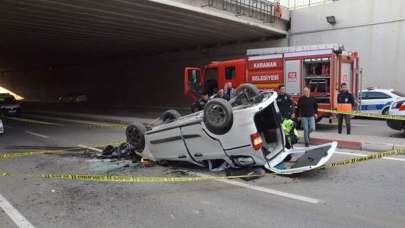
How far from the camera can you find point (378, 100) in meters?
18.1

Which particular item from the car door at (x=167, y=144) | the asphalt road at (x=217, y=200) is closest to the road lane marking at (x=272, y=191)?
the asphalt road at (x=217, y=200)

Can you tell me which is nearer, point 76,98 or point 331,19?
point 331,19

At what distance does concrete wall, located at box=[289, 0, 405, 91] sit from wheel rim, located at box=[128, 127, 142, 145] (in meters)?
16.9

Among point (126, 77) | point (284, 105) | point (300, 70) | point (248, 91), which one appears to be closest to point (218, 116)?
point (248, 91)

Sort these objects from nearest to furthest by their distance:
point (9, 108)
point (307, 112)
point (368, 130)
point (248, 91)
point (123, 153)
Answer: point (248, 91) → point (123, 153) → point (307, 112) → point (368, 130) → point (9, 108)

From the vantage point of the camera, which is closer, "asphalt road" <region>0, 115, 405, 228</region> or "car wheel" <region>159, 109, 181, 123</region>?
"asphalt road" <region>0, 115, 405, 228</region>

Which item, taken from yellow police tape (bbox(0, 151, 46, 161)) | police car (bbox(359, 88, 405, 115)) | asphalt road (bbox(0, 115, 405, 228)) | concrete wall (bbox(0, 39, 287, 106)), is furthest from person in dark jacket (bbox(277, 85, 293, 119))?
concrete wall (bbox(0, 39, 287, 106))

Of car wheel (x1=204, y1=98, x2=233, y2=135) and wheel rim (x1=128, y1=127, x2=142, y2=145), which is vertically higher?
car wheel (x1=204, y1=98, x2=233, y2=135)

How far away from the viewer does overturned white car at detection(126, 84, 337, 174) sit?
6945 mm

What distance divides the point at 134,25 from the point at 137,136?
1613 centimetres

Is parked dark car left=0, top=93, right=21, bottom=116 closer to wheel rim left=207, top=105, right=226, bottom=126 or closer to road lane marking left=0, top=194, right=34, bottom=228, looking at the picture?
road lane marking left=0, top=194, right=34, bottom=228

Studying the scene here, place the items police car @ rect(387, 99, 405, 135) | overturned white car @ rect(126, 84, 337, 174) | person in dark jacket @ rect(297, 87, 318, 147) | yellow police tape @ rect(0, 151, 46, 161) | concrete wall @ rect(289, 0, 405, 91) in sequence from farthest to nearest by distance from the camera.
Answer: concrete wall @ rect(289, 0, 405, 91), police car @ rect(387, 99, 405, 135), person in dark jacket @ rect(297, 87, 318, 147), yellow police tape @ rect(0, 151, 46, 161), overturned white car @ rect(126, 84, 337, 174)

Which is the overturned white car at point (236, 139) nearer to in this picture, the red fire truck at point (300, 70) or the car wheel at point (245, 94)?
the car wheel at point (245, 94)

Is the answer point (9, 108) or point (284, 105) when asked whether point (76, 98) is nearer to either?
point (9, 108)
